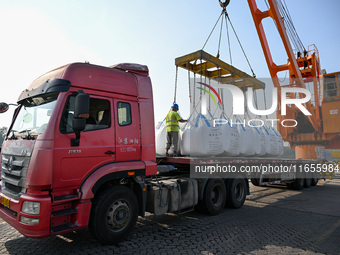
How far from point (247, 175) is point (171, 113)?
3.00 metres

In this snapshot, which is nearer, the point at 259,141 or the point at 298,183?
the point at 259,141

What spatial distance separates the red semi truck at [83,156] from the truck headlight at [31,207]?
0.5 inches

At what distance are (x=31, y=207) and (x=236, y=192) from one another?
514 cm

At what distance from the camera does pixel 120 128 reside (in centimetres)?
423

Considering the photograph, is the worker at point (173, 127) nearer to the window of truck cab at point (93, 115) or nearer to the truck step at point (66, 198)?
the window of truck cab at point (93, 115)

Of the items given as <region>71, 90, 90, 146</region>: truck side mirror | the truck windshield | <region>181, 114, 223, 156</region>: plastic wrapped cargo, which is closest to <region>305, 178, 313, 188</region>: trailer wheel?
<region>181, 114, 223, 156</region>: plastic wrapped cargo

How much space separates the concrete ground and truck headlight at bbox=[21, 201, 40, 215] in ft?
2.88

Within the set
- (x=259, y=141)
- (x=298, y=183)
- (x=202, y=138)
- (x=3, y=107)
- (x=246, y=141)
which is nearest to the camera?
(x=3, y=107)

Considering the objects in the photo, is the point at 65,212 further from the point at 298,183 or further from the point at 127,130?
the point at 298,183

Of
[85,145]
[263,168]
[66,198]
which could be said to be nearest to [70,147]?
[85,145]

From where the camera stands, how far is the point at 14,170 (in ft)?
12.1

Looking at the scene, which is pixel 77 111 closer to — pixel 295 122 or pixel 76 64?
pixel 76 64

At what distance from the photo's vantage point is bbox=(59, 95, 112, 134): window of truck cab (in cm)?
360

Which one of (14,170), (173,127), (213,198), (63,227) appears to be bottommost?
(213,198)
